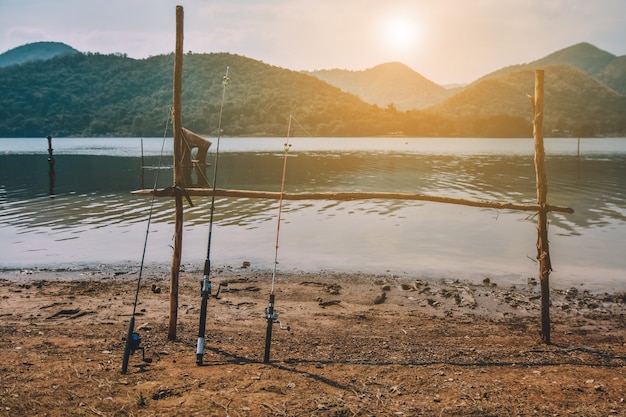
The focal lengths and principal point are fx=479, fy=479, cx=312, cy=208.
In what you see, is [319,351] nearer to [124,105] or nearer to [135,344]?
[135,344]

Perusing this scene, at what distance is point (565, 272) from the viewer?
587 inches

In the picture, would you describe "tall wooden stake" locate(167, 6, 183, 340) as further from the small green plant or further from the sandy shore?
the small green plant

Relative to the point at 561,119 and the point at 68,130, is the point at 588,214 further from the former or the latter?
the point at 561,119

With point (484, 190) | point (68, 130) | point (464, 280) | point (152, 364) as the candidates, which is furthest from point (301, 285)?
point (68, 130)

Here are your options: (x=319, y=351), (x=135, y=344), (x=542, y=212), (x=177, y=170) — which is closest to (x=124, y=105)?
(x=177, y=170)

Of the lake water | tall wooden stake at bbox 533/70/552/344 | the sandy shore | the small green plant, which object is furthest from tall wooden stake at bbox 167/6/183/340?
the lake water

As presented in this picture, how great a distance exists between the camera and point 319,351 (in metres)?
8.26

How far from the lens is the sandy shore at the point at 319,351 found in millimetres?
6188

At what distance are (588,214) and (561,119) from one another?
199306mm

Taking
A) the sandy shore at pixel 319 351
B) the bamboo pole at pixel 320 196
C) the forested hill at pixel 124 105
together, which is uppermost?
the forested hill at pixel 124 105

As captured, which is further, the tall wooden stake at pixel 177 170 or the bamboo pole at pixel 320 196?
the bamboo pole at pixel 320 196

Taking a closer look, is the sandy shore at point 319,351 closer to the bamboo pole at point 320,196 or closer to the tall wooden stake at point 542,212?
the tall wooden stake at point 542,212

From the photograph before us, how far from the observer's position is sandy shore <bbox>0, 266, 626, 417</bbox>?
6.19 m

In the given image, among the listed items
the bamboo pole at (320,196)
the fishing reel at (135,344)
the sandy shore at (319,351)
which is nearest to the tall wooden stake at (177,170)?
the bamboo pole at (320,196)
